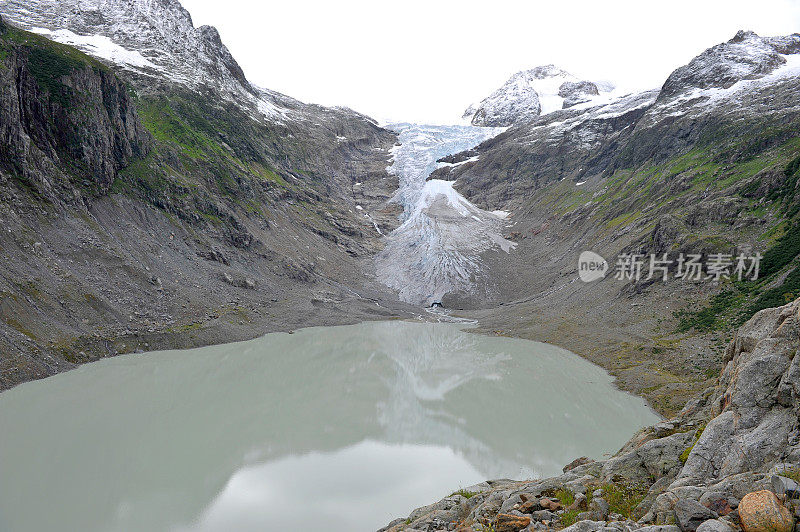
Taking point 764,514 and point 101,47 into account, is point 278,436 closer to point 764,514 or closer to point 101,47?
point 764,514

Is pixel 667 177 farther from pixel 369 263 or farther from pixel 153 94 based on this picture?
pixel 153 94

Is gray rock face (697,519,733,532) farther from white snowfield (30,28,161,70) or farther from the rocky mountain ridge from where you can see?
white snowfield (30,28,161,70)

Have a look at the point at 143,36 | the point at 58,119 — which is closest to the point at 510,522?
the point at 58,119

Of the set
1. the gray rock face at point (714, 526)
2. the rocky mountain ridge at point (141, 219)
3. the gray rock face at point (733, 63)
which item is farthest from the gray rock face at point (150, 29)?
the gray rock face at point (733, 63)

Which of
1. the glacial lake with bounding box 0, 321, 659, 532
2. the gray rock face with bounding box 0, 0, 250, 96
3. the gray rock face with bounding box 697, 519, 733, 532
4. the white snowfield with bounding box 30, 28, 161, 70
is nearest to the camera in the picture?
the gray rock face with bounding box 697, 519, 733, 532

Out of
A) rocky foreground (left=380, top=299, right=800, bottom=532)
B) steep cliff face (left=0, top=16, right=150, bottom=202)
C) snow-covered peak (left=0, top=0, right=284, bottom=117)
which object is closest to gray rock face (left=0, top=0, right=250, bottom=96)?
snow-covered peak (left=0, top=0, right=284, bottom=117)

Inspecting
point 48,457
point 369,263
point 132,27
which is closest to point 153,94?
point 132,27

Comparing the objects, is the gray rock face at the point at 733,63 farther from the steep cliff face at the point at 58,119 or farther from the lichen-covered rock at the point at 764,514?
the lichen-covered rock at the point at 764,514
